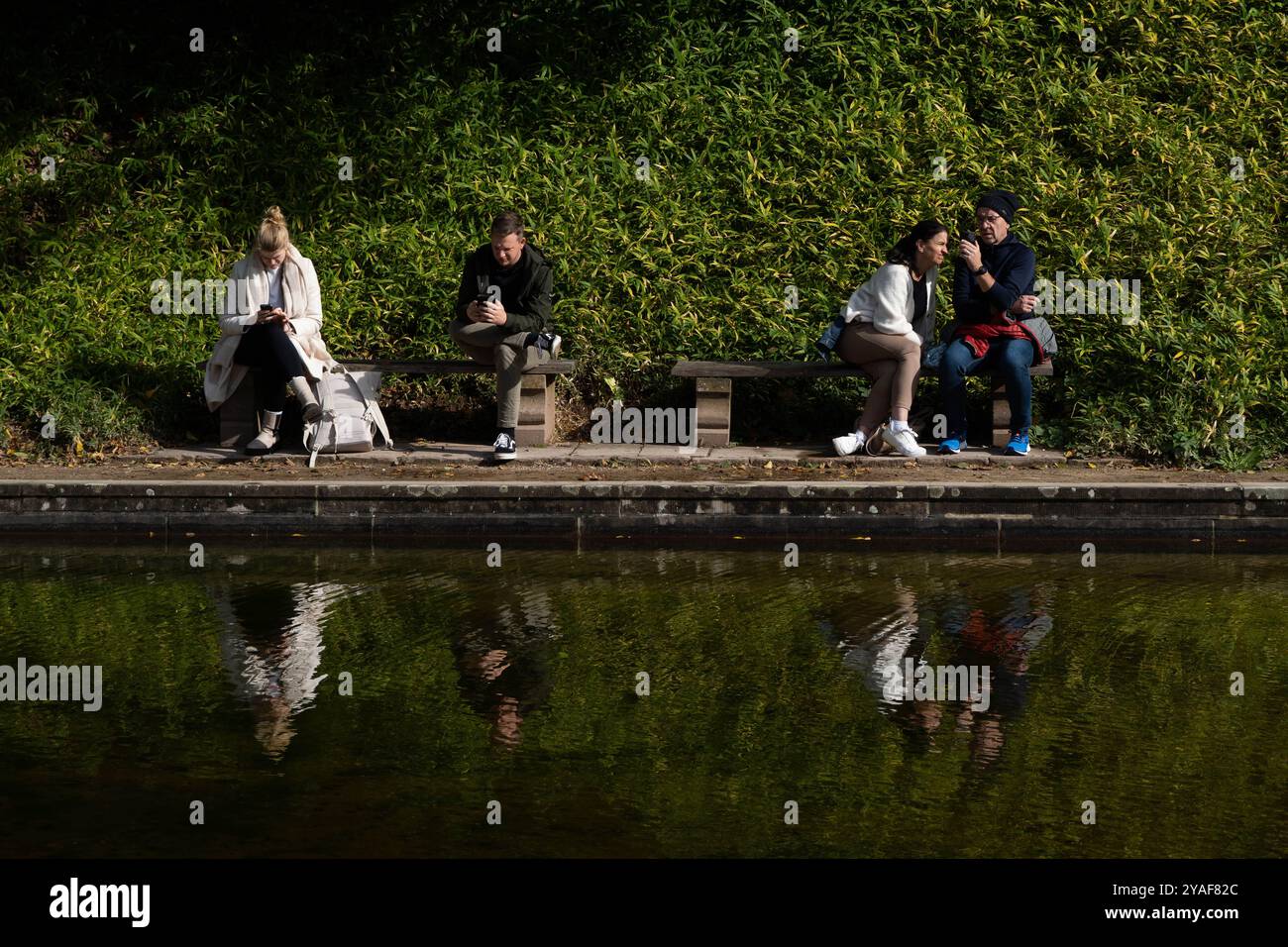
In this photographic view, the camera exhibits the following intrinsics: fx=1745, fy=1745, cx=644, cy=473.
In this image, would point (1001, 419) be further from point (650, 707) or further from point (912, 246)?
point (650, 707)

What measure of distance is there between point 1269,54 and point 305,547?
1045 cm

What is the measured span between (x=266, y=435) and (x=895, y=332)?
165 inches

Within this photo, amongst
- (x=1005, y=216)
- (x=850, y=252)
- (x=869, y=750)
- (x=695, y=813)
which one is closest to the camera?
(x=695, y=813)

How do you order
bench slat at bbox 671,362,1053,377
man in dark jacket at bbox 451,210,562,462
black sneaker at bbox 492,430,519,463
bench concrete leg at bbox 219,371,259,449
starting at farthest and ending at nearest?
bench concrete leg at bbox 219,371,259,449
bench slat at bbox 671,362,1053,377
man in dark jacket at bbox 451,210,562,462
black sneaker at bbox 492,430,519,463

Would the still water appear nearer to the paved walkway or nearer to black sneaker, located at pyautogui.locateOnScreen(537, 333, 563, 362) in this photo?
the paved walkway

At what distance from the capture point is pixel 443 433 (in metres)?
12.8

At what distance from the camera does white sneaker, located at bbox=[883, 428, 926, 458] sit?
36.6 feet

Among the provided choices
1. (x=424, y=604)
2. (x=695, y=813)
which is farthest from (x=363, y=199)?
(x=695, y=813)

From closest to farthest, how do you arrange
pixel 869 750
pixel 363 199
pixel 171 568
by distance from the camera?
pixel 869 750
pixel 171 568
pixel 363 199

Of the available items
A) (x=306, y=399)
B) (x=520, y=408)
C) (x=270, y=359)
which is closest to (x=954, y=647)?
(x=520, y=408)

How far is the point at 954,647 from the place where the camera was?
7.02 m

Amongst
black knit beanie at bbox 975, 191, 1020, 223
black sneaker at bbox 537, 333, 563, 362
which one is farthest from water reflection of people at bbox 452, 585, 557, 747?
black knit beanie at bbox 975, 191, 1020, 223

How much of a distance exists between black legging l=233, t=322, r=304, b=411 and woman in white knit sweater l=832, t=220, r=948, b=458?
363cm
